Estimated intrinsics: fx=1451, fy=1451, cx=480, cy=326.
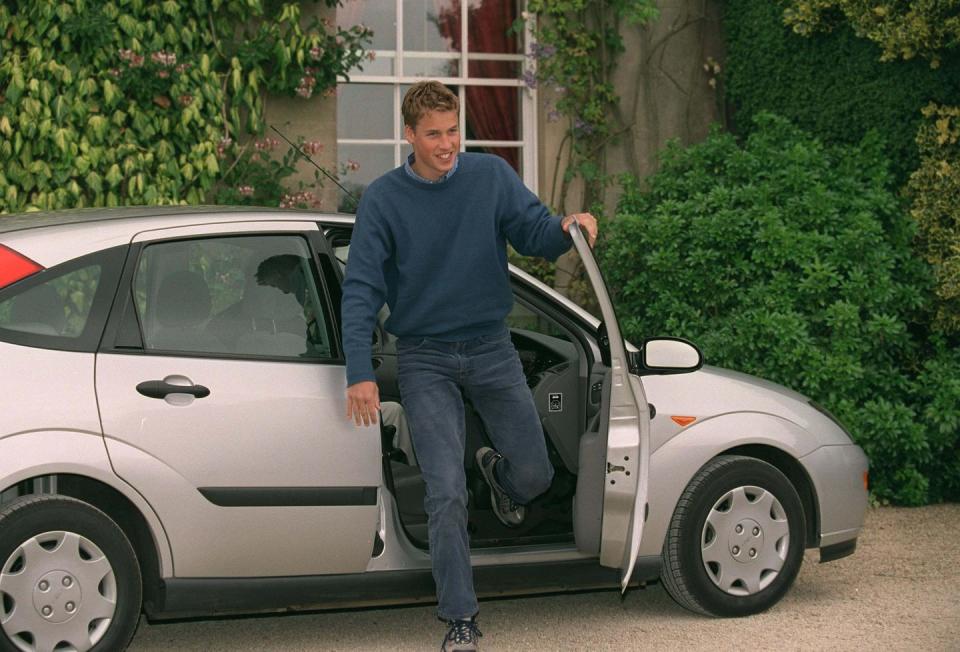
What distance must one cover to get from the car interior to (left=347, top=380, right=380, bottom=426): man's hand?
455 millimetres

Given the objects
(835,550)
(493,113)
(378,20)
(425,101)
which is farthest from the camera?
(493,113)

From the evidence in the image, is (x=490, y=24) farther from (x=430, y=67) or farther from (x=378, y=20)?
(x=378, y=20)

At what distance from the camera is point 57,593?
4398 millimetres

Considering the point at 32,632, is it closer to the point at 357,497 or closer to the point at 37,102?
the point at 357,497

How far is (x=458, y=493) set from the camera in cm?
473

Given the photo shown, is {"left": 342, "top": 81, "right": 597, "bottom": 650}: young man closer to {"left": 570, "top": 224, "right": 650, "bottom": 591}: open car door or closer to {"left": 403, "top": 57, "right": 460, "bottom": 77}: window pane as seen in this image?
{"left": 570, "top": 224, "right": 650, "bottom": 591}: open car door

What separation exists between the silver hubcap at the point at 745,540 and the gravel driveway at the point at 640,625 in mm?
162

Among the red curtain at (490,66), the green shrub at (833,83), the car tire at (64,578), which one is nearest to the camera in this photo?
the car tire at (64,578)

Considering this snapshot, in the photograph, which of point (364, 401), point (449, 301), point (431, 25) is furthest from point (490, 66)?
point (364, 401)

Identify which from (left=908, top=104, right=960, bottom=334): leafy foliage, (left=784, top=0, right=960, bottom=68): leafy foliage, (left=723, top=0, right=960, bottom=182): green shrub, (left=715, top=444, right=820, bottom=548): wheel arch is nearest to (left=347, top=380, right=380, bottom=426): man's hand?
(left=715, top=444, right=820, bottom=548): wheel arch

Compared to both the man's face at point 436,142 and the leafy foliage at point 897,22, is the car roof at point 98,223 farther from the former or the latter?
the leafy foliage at point 897,22

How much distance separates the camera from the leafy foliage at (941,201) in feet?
26.8

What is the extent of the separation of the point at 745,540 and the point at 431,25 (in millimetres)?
5823

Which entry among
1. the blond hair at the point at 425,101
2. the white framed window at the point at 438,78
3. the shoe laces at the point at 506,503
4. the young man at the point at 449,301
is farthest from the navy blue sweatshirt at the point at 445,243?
the white framed window at the point at 438,78
